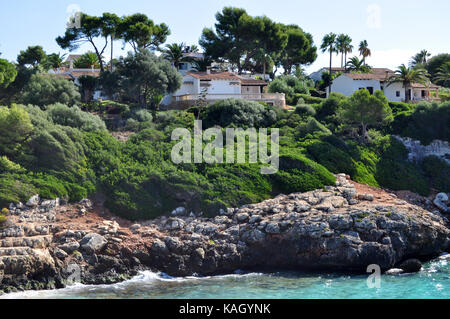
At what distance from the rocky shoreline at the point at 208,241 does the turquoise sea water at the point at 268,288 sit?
873mm

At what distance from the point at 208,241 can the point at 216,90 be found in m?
27.4

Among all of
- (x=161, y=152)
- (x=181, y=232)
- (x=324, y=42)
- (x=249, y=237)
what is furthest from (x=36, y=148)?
(x=324, y=42)

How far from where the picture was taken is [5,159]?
33188mm

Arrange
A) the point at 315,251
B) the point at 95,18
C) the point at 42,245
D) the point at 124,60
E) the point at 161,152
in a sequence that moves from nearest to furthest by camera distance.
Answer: the point at 42,245 → the point at 315,251 → the point at 161,152 → the point at 124,60 → the point at 95,18

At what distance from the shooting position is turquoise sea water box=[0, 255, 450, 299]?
25.5 metres

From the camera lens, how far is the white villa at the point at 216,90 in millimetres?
52594

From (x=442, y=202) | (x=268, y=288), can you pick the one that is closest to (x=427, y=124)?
(x=442, y=202)

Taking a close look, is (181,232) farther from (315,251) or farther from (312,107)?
(312,107)

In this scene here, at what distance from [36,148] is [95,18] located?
2221 centimetres

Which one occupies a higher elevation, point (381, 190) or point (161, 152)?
point (161, 152)

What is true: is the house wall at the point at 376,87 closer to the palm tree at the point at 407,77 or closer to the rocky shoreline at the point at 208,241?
the palm tree at the point at 407,77

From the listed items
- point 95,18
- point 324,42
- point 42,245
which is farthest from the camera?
point 324,42

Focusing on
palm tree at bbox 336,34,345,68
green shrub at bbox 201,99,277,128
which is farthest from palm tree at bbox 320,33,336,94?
green shrub at bbox 201,99,277,128

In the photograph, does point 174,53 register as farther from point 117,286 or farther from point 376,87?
point 117,286
